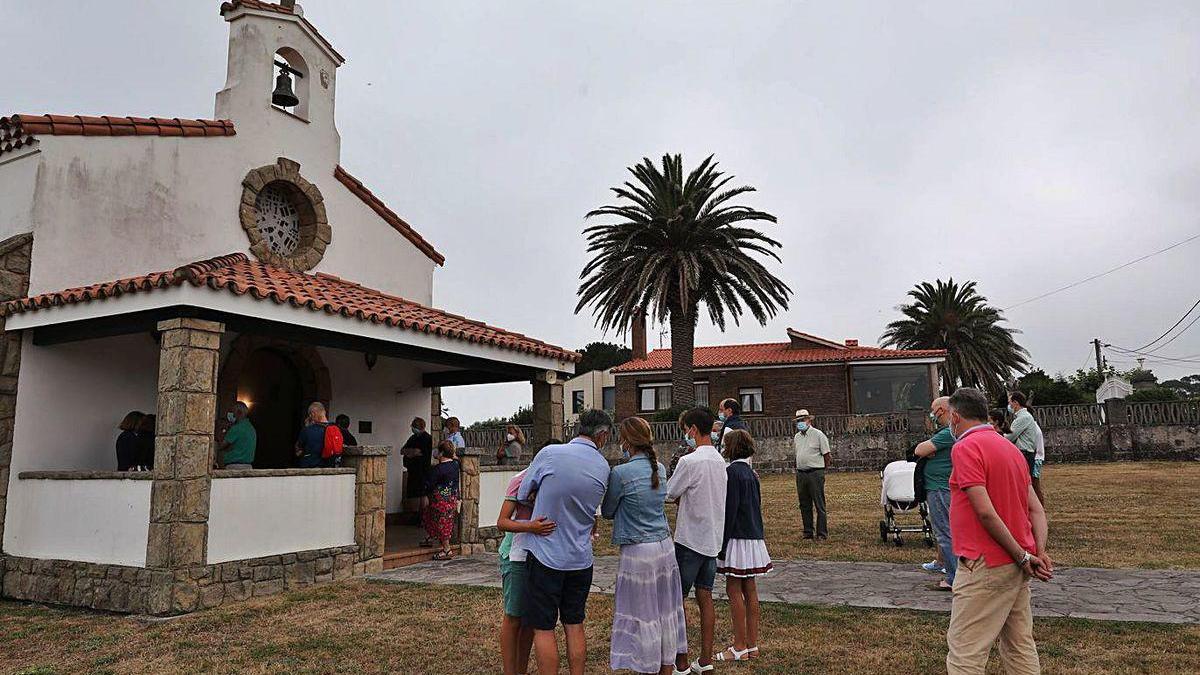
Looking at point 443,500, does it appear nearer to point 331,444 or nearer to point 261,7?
point 331,444

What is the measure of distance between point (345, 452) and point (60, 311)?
3.35 meters

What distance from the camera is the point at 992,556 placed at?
3992 millimetres

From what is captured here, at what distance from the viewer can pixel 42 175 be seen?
9383mm

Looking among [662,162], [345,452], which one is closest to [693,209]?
[662,162]

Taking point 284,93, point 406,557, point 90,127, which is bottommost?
point 406,557

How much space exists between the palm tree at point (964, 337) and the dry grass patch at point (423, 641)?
34.7m

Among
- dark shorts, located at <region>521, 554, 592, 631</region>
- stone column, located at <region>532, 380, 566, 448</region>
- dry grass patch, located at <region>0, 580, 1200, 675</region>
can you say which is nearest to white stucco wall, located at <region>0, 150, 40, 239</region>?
dry grass patch, located at <region>0, 580, 1200, 675</region>

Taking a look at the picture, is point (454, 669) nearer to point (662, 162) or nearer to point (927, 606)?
point (927, 606)

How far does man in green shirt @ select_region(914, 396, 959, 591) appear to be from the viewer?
300 inches

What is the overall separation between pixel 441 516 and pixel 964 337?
34912 millimetres

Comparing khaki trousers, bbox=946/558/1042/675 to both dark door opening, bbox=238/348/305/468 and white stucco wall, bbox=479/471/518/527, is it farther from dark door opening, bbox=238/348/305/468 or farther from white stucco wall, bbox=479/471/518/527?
dark door opening, bbox=238/348/305/468

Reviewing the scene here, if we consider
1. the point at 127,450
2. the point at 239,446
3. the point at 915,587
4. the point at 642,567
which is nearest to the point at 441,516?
the point at 239,446

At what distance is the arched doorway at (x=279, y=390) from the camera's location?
11.5 m

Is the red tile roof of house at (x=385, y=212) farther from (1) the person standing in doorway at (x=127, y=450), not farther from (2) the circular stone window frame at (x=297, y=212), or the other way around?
(1) the person standing in doorway at (x=127, y=450)
